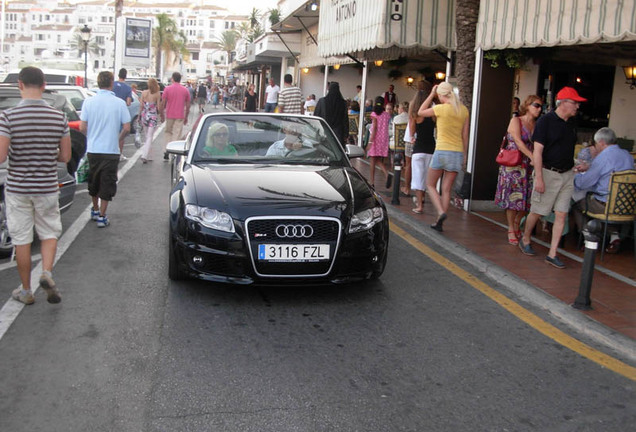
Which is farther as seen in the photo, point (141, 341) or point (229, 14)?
point (229, 14)

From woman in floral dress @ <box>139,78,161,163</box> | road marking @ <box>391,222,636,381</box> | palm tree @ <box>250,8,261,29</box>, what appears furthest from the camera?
palm tree @ <box>250,8,261,29</box>

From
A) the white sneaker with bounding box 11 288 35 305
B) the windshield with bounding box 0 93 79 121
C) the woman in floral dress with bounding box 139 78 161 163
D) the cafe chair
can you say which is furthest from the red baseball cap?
the woman in floral dress with bounding box 139 78 161 163

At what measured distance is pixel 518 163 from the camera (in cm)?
754

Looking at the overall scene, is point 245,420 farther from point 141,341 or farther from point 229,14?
point 229,14

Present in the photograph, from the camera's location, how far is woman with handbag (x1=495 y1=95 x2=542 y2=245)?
24.5 feet

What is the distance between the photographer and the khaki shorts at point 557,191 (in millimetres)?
6855

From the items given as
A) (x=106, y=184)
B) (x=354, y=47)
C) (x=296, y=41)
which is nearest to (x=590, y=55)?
(x=354, y=47)

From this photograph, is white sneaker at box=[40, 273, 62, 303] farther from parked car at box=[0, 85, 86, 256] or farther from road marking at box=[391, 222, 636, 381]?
road marking at box=[391, 222, 636, 381]

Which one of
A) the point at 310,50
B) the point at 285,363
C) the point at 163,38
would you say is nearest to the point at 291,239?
the point at 285,363

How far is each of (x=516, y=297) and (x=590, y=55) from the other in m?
9.43

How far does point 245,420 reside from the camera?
11.3ft

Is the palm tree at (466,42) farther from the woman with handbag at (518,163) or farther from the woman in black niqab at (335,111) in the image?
the woman with handbag at (518,163)

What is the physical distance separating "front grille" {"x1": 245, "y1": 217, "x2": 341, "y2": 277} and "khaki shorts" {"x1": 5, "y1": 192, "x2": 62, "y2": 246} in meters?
1.57

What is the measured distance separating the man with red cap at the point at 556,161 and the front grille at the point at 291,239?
109 inches
